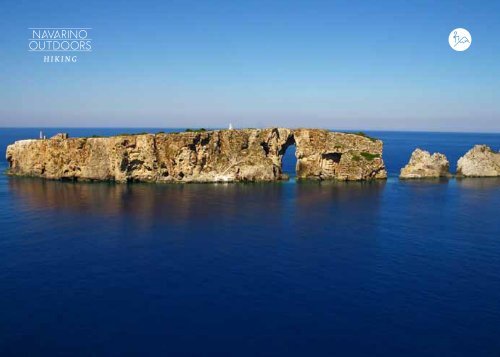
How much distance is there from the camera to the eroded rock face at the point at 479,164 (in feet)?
468

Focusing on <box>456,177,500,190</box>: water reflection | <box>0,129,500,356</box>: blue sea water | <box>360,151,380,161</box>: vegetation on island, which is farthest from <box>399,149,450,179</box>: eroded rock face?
<box>0,129,500,356</box>: blue sea water

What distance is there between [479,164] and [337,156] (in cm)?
4942

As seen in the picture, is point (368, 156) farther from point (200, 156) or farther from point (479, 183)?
point (200, 156)

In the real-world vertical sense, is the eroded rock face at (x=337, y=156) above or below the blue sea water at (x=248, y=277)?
above

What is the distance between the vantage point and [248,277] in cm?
5403

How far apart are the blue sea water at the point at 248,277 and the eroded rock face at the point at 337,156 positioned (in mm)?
33309

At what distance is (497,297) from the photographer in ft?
160

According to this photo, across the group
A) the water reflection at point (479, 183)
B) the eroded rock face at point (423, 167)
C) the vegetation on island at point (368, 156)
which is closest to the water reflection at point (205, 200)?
the vegetation on island at point (368, 156)

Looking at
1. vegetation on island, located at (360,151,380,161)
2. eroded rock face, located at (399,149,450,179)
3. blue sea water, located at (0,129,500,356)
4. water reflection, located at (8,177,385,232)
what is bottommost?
blue sea water, located at (0,129,500,356)

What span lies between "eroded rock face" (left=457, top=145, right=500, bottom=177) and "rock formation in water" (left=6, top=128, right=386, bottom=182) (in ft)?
100

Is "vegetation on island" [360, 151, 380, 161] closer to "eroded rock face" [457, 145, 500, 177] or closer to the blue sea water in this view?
"eroded rock face" [457, 145, 500, 177]

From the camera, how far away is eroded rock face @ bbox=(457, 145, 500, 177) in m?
143

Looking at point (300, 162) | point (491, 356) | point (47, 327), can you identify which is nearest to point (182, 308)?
point (47, 327)

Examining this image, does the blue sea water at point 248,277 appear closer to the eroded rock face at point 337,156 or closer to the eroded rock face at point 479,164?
the eroded rock face at point 337,156
